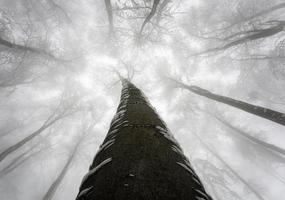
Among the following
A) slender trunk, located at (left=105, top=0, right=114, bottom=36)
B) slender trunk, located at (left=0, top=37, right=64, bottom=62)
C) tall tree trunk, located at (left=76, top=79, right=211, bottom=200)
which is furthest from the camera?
slender trunk, located at (left=105, top=0, right=114, bottom=36)

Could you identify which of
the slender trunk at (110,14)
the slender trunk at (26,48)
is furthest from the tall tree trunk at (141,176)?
the slender trunk at (26,48)

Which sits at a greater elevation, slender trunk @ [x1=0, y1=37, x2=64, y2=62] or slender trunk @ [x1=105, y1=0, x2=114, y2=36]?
slender trunk @ [x1=105, y1=0, x2=114, y2=36]

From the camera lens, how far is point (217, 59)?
16469 mm

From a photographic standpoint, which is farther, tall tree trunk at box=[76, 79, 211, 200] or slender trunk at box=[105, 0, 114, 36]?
slender trunk at box=[105, 0, 114, 36]

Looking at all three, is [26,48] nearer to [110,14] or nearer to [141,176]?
[110,14]

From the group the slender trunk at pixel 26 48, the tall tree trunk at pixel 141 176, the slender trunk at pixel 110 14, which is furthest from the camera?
the slender trunk at pixel 110 14

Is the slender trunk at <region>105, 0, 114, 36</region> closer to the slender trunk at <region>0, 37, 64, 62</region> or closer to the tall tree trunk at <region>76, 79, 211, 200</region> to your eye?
the slender trunk at <region>0, 37, 64, 62</region>

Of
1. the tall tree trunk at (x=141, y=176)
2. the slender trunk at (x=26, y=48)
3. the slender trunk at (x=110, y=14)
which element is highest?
the slender trunk at (x=110, y=14)

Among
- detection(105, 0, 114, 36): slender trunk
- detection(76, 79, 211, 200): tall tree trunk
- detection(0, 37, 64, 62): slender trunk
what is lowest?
detection(76, 79, 211, 200): tall tree trunk

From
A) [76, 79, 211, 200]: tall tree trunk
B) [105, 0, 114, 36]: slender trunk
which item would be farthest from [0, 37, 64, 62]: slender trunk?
[76, 79, 211, 200]: tall tree trunk

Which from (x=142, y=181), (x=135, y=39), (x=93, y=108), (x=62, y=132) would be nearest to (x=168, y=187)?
(x=142, y=181)

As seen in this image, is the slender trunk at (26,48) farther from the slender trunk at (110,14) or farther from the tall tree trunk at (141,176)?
the tall tree trunk at (141,176)

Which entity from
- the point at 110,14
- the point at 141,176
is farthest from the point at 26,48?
the point at 141,176

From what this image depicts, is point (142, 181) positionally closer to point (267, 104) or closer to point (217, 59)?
point (217, 59)
